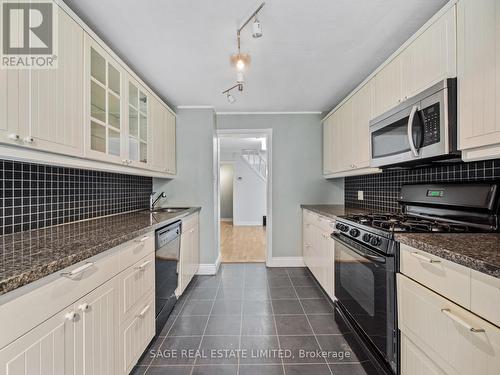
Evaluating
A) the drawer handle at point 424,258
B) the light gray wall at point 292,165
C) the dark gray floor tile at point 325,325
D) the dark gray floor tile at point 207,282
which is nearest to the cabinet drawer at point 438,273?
the drawer handle at point 424,258

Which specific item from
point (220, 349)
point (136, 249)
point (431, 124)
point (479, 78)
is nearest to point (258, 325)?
point (220, 349)

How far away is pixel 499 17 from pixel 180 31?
1.76 meters

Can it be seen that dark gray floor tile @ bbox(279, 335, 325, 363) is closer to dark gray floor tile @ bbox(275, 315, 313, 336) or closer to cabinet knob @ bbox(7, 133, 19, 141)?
dark gray floor tile @ bbox(275, 315, 313, 336)

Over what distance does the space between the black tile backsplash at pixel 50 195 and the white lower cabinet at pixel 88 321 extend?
626 mm

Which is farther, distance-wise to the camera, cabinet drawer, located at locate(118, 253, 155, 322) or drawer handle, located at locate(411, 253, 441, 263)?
cabinet drawer, located at locate(118, 253, 155, 322)

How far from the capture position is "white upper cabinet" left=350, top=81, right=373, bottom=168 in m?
2.18

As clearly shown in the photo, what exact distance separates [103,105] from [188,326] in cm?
188

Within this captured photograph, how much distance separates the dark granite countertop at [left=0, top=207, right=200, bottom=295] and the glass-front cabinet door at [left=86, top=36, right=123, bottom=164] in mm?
512

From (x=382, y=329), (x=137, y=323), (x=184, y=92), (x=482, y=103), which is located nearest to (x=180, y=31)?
(x=184, y=92)

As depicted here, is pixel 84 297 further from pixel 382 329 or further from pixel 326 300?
pixel 326 300

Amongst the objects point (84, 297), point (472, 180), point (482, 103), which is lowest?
point (84, 297)

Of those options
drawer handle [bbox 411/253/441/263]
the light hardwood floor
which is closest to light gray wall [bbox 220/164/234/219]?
the light hardwood floor

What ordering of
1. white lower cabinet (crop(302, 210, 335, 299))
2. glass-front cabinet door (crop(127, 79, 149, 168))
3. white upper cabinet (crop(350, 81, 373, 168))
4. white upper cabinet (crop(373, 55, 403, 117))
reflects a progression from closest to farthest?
white upper cabinet (crop(373, 55, 403, 117)), glass-front cabinet door (crop(127, 79, 149, 168)), white upper cabinet (crop(350, 81, 373, 168)), white lower cabinet (crop(302, 210, 335, 299))

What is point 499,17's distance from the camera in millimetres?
1051
